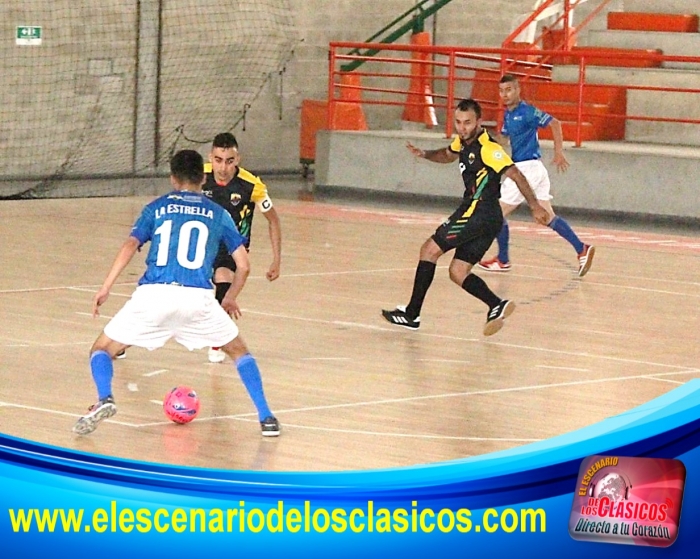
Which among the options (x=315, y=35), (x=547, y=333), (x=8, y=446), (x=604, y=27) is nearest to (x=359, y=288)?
(x=547, y=333)

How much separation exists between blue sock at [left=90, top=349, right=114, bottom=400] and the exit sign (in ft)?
47.8

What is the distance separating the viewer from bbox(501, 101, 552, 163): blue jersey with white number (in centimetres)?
1463

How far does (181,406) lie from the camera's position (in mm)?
7793

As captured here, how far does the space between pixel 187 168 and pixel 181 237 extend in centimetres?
35

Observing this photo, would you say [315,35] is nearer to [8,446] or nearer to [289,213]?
[289,213]

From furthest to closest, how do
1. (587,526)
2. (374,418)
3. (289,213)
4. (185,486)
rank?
(289,213), (374,418), (185,486), (587,526)

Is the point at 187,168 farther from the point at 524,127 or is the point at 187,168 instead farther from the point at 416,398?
the point at 524,127

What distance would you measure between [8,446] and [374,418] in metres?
3.89

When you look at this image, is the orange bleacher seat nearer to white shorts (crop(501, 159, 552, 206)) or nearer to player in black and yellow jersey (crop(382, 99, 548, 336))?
white shorts (crop(501, 159, 552, 206))

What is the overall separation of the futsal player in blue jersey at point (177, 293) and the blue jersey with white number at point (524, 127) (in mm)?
7284

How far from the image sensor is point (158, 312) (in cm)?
754

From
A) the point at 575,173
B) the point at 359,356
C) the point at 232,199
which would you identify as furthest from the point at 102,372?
the point at 575,173

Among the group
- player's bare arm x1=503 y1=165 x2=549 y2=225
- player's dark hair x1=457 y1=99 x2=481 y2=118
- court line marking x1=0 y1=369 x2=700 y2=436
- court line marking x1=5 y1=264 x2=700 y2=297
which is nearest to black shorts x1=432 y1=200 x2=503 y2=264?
player's bare arm x1=503 y1=165 x2=549 y2=225

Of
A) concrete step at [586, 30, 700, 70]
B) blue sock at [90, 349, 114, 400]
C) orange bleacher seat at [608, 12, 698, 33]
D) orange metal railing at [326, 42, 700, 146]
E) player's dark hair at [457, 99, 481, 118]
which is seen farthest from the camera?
orange bleacher seat at [608, 12, 698, 33]
